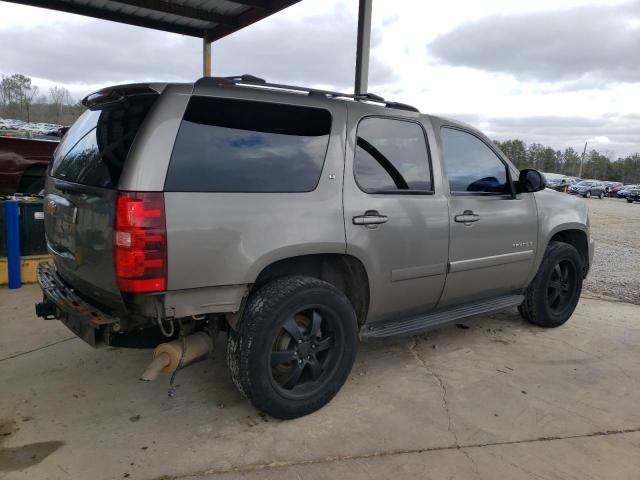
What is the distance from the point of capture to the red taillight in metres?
2.45

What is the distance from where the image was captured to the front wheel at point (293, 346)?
9.32 feet

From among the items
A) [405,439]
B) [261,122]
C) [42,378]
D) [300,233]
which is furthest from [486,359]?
[42,378]

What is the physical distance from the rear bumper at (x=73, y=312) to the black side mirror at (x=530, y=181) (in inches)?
135

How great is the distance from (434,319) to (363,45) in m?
3.99

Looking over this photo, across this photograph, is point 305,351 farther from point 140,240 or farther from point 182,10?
point 182,10

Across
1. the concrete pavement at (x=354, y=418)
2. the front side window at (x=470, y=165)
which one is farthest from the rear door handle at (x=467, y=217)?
the concrete pavement at (x=354, y=418)

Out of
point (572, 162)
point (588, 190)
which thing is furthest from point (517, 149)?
point (588, 190)

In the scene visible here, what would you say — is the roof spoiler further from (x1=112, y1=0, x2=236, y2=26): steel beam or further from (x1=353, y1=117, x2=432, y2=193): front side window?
(x1=112, y1=0, x2=236, y2=26): steel beam

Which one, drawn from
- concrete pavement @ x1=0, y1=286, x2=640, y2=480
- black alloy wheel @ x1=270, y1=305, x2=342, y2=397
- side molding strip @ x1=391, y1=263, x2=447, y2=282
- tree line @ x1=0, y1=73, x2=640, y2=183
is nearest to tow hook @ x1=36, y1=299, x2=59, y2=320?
concrete pavement @ x1=0, y1=286, x2=640, y2=480

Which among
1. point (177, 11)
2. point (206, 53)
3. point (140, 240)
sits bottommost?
point (140, 240)

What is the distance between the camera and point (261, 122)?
291 centimetres

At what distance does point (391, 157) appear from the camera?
3.52 meters

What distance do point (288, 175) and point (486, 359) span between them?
2.44 m

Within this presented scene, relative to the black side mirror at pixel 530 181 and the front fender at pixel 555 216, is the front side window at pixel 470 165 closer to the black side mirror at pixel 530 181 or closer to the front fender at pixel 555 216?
the black side mirror at pixel 530 181
